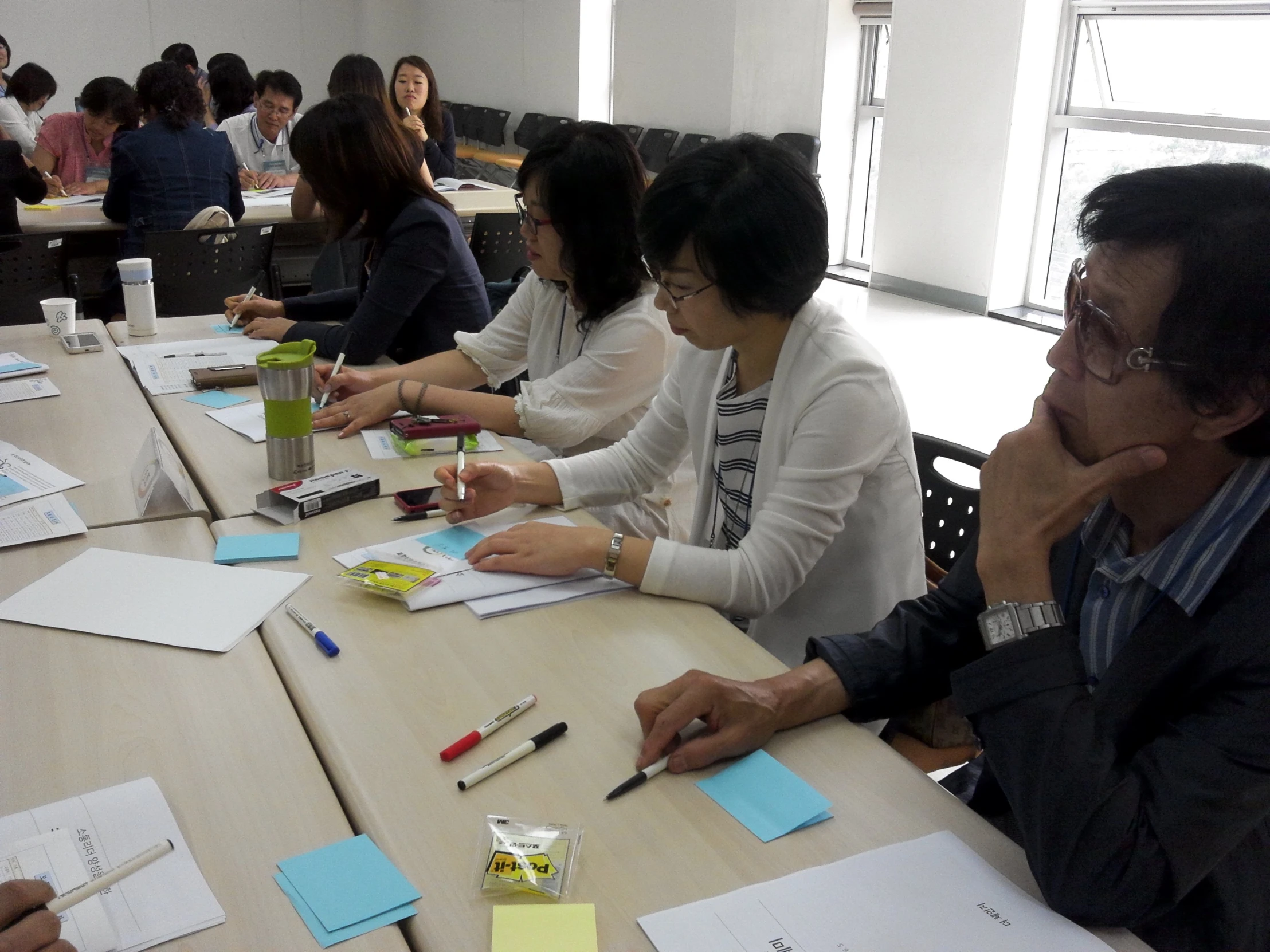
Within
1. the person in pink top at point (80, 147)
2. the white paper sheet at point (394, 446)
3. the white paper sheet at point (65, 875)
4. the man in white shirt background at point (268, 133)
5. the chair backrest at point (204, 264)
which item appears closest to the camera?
the white paper sheet at point (65, 875)

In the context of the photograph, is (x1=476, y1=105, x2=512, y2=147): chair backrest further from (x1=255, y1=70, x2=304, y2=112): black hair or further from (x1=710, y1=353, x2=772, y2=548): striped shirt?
(x1=710, y1=353, x2=772, y2=548): striped shirt

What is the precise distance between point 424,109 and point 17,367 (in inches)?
163

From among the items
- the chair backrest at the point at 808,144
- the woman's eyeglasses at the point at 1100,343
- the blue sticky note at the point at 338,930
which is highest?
the chair backrest at the point at 808,144

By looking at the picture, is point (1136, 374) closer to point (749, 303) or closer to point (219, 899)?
point (749, 303)

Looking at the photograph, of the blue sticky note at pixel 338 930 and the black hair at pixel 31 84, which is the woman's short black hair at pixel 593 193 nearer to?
the blue sticky note at pixel 338 930

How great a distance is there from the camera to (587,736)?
1.22 meters

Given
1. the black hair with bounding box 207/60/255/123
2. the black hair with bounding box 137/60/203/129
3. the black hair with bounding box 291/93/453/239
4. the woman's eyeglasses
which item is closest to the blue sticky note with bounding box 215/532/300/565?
the woman's eyeglasses

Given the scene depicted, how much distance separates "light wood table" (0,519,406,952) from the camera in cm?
98

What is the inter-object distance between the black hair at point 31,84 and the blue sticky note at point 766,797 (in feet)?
25.9

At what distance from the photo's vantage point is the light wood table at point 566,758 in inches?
39.6

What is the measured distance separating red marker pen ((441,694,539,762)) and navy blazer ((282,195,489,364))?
1699mm

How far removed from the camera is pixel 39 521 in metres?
1.74

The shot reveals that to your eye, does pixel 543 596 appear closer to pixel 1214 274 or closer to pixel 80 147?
pixel 1214 274

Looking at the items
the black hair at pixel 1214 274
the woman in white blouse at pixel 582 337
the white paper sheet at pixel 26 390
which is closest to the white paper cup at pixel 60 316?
the white paper sheet at pixel 26 390
